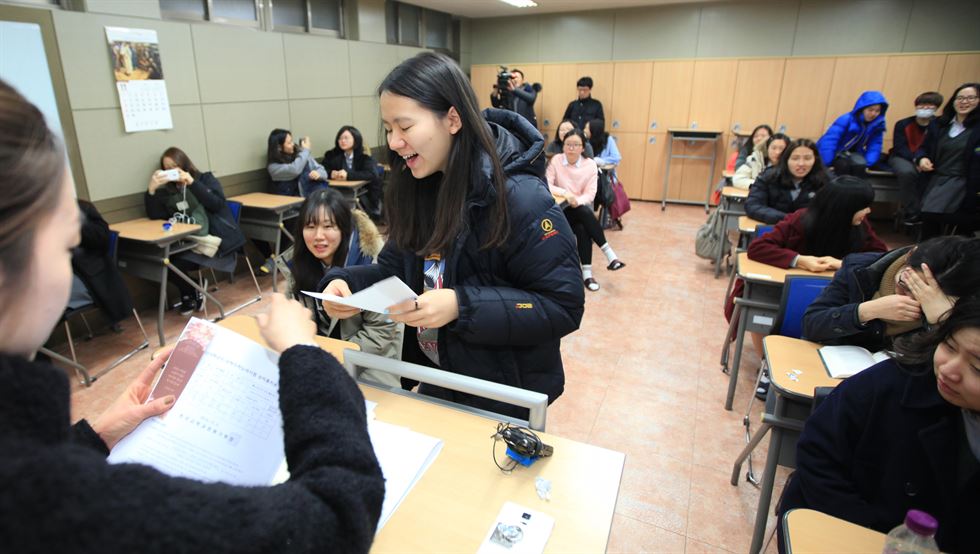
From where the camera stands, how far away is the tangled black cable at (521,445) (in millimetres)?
1087

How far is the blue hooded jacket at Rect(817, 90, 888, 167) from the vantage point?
589 centimetres

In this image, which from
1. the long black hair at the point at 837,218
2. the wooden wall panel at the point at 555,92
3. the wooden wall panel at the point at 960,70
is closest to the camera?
the long black hair at the point at 837,218

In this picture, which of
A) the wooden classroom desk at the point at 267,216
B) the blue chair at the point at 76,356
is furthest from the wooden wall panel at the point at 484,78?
the blue chair at the point at 76,356

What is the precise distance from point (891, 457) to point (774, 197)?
310 centimetres

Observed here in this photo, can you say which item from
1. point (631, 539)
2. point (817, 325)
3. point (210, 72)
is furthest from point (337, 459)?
point (210, 72)

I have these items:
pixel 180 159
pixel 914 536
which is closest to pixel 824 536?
pixel 914 536

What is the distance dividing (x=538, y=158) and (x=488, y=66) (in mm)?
8100

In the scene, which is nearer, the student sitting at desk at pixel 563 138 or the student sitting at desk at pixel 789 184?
the student sitting at desk at pixel 789 184

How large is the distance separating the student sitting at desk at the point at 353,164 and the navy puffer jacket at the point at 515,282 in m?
4.52

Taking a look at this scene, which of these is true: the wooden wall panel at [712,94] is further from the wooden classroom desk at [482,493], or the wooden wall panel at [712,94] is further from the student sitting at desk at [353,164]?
the wooden classroom desk at [482,493]

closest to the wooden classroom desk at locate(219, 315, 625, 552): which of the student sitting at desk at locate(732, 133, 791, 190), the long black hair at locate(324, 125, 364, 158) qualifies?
the student sitting at desk at locate(732, 133, 791, 190)

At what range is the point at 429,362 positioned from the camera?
148 centimetres

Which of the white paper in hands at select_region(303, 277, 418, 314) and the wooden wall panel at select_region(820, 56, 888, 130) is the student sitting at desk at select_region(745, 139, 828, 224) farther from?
the wooden wall panel at select_region(820, 56, 888, 130)

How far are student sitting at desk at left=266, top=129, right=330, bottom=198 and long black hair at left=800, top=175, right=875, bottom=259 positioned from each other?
425 cm
